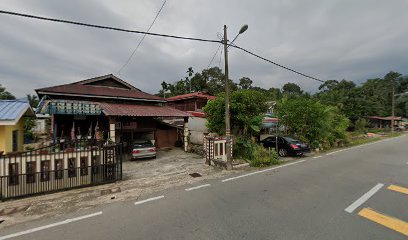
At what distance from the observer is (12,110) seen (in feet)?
29.3

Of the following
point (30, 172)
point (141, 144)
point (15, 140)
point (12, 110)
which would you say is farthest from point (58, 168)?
point (15, 140)

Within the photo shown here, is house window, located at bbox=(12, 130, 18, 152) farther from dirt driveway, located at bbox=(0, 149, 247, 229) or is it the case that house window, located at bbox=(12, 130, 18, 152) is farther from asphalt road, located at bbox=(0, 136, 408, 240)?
asphalt road, located at bbox=(0, 136, 408, 240)

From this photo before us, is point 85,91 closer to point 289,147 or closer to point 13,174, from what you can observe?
point 13,174

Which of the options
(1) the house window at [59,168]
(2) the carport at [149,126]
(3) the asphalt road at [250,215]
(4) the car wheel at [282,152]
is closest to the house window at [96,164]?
(1) the house window at [59,168]

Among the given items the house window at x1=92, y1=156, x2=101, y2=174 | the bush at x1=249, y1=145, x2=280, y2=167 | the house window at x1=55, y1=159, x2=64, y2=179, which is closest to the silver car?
the house window at x1=92, y1=156, x2=101, y2=174

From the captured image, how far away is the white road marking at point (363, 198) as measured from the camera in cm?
494

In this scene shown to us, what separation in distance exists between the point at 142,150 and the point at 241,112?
7.41 m

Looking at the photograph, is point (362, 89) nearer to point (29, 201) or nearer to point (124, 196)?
point (124, 196)

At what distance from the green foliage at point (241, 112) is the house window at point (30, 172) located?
10218 mm

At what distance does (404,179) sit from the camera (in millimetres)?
7457

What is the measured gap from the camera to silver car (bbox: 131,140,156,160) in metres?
12.6

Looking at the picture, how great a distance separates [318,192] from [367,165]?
6326mm

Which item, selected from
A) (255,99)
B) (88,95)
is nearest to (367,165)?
(255,99)

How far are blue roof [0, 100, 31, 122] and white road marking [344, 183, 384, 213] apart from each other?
42.3 ft
